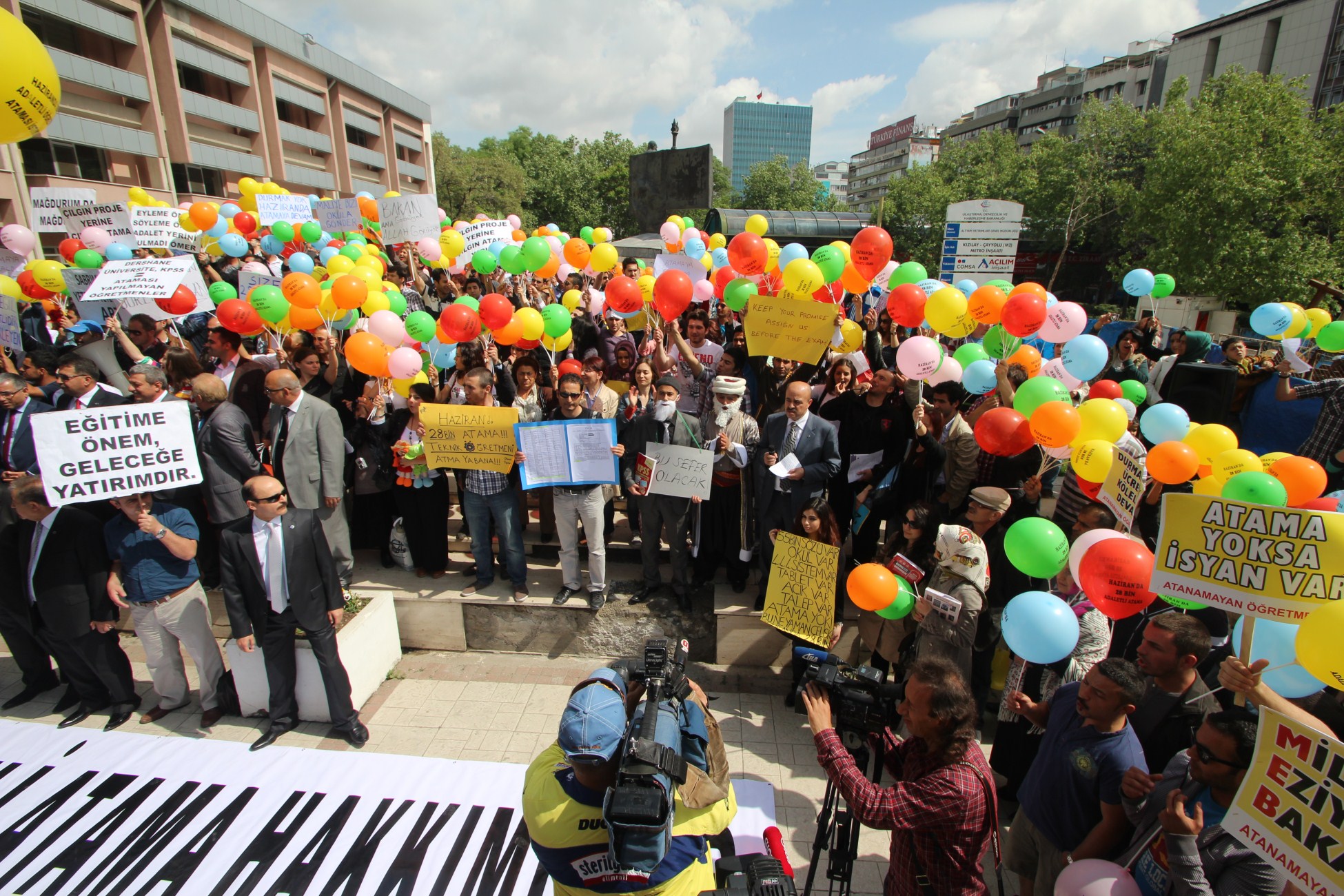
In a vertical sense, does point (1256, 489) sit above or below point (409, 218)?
below

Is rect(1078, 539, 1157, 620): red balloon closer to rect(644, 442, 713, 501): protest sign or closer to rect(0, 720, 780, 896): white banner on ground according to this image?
rect(0, 720, 780, 896): white banner on ground

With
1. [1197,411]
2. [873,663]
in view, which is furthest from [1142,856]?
[1197,411]

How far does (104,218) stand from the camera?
807 cm

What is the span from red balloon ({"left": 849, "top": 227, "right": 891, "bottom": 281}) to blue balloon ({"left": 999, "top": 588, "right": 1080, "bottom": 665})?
343cm

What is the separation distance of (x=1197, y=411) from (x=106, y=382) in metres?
10.3

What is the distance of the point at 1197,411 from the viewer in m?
6.27

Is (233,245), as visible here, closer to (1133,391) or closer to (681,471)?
(681,471)

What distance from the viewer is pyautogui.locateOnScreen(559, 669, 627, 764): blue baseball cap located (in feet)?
6.37

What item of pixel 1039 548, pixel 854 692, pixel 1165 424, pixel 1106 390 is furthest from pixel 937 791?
pixel 1106 390

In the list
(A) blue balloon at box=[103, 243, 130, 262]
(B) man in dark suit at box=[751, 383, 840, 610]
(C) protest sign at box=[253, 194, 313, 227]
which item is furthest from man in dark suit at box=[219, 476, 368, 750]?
(C) protest sign at box=[253, 194, 313, 227]

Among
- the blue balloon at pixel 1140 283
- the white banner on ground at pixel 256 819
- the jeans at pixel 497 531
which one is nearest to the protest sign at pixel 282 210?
the jeans at pixel 497 531

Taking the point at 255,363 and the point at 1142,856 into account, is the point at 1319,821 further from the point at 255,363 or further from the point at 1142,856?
the point at 255,363

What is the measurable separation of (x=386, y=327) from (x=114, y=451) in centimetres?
194

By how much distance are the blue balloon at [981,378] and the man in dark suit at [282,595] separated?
4.40 metres
